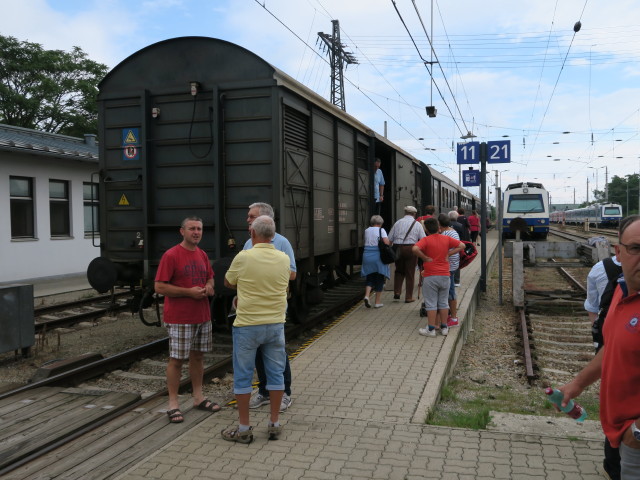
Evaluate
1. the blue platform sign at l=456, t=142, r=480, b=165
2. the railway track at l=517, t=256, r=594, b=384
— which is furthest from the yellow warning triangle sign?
the blue platform sign at l=456, t=142, r=480, b=165

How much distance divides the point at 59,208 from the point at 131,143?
10.3m

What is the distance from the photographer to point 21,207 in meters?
15.0

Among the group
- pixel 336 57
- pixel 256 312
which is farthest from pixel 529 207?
pixel 256 312

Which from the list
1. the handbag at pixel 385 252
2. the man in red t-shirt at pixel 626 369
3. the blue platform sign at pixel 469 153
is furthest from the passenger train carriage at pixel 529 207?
the man in red t-shirt at pixel 626 369

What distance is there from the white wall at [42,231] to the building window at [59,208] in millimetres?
171

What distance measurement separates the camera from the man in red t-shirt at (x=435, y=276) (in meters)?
7.46

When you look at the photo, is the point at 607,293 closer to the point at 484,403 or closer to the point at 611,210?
the point at 484,403

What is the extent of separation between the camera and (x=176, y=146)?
7371mm

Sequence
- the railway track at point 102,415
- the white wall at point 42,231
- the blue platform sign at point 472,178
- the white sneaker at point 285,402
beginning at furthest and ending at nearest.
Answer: the white wall at point 42,231, the blue platform sign at point 472,178, the white sneaker at point 285,402, the railway track at point 102,415

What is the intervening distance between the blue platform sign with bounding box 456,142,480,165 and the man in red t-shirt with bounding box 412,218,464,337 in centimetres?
483

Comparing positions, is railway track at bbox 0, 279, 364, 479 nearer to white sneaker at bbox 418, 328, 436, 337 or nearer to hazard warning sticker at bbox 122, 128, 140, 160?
white sneaker at bbox 418, 328, 436, 337

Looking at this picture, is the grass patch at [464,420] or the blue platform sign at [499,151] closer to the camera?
the grass patch at [464,420]

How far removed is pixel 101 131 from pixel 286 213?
281 centimetres

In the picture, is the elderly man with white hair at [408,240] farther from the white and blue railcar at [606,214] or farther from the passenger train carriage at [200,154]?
the white and blue railcar at [606,214]
